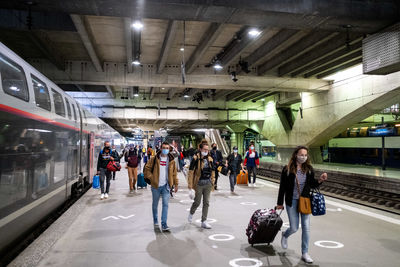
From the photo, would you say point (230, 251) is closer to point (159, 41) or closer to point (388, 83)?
point (159, 41)

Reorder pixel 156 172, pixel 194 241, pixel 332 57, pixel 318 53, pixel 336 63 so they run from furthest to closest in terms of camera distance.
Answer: pixel 336 63, pixel 332 57, pixel 318 53, pixel 156 172, pixel 194 241

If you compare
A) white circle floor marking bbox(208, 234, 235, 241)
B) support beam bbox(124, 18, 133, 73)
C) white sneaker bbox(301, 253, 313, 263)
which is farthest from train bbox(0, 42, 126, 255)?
white sneaker bbox(301, 253, 313, 263)

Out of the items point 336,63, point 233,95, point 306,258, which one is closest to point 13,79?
point 306,258

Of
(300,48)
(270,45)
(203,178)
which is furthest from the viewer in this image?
(300,48)

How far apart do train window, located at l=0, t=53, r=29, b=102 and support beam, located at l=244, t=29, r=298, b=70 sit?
30.4 feet

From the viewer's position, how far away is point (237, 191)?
11141 mm

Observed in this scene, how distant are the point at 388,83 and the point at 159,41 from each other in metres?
10.4

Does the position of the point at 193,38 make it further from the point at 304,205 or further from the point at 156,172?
the point at 304,205

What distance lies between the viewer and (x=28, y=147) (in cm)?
451

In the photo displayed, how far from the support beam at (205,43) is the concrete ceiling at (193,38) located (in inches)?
1.7

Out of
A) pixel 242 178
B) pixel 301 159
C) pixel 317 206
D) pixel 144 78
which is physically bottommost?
pixel 242 178

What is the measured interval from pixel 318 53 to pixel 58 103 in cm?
1082

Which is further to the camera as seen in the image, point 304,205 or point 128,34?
point 128,34

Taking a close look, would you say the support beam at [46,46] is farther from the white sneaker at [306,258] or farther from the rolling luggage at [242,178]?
the white sneaker at [306,258]
